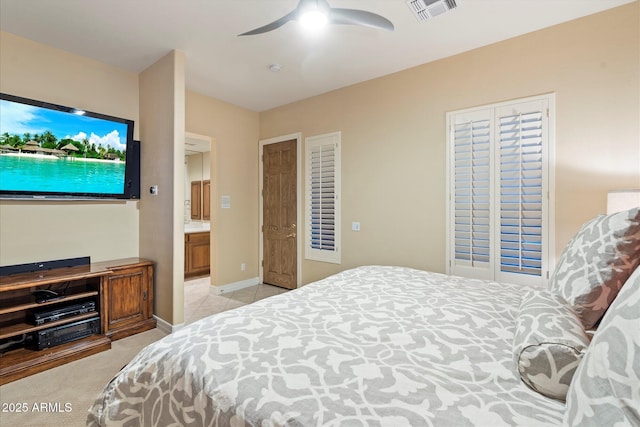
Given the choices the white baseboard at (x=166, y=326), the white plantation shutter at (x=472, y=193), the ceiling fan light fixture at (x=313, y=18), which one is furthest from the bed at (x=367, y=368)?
the white baseboard at (x=166, y=326)

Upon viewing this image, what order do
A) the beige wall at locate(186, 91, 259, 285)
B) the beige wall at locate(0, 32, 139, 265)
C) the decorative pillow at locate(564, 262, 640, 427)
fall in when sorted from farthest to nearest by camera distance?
1. the beige wall at locate(186, 91, 259, 285)
2. the beige wall at locate(0, 32, 139, 265)
3. the decorative pillow at locate(564, 262, 640, 427)

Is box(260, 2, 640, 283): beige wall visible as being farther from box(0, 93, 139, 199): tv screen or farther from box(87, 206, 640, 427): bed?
box(0, 93, 139, 199): tv screen

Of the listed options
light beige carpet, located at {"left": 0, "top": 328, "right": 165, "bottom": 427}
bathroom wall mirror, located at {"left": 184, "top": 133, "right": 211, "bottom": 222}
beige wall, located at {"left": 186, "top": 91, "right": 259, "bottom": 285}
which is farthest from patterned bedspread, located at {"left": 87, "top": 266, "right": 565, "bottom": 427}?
bathroom wall mirror, located at {"left": 184, "top": 133, "right": 211, "bottom": 222}

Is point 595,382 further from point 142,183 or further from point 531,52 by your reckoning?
point 142,183

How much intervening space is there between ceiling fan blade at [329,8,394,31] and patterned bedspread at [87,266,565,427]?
183 centimetres

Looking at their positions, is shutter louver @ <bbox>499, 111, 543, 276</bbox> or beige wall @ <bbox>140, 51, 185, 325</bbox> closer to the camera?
shutter louver @ <bbox>499, 111, 543, 276</bbox>

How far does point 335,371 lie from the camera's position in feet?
3.12

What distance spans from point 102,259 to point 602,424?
12.9ft

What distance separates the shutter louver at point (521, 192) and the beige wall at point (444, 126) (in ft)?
0.48

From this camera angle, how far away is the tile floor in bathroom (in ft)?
11.9

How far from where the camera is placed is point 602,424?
562 millimetres

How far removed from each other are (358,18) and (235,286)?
3.90 m

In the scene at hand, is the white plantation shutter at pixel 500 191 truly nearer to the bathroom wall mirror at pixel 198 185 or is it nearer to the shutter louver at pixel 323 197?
the shutter louver at pixel 323 197

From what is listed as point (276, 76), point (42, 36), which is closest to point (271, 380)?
point (276, 76)
